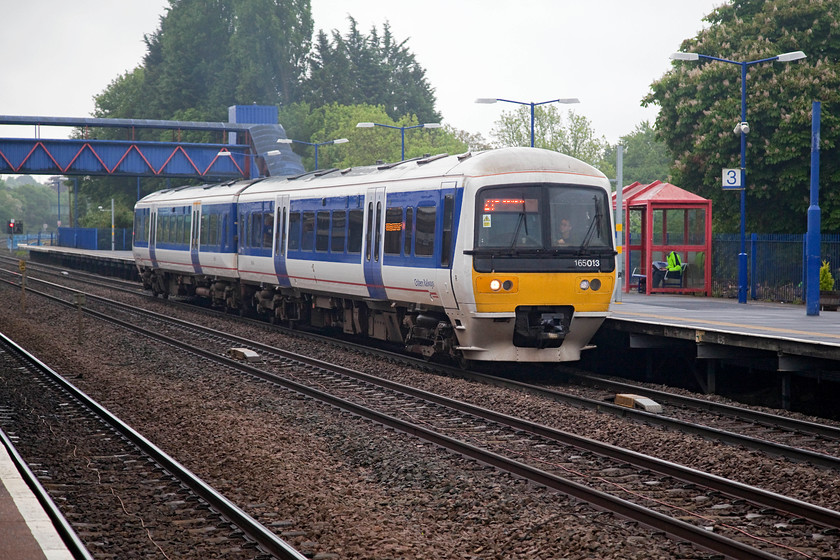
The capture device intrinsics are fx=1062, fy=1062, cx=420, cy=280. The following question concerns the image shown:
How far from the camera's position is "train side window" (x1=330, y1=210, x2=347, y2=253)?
67.2 ft

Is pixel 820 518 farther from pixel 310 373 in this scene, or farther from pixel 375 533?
pixel 310 373

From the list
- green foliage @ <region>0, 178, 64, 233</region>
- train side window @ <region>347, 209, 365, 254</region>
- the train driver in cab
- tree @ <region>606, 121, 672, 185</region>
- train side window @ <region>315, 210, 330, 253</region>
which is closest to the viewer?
the train driver in cab

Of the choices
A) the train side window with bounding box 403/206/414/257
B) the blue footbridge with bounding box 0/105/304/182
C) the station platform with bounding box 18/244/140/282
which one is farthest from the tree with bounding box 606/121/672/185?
the train side window with bounding box 403/206/414/257

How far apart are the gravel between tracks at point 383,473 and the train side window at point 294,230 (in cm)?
609

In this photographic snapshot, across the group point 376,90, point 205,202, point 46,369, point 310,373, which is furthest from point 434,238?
point 376,90

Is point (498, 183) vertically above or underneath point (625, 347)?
above

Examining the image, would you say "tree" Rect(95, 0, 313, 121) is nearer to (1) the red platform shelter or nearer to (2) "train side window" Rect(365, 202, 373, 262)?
(1) the red platform shelter

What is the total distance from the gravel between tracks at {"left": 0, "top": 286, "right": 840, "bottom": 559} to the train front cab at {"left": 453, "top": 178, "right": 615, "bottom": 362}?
3.37ft

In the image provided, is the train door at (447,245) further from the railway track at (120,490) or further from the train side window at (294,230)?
the train side window at (294,230)

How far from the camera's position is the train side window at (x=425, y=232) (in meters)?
16.7

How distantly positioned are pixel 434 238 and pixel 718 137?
750 inches

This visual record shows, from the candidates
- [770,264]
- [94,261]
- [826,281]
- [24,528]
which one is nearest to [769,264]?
[770,264]

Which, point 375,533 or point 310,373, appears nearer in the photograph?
point 375,533

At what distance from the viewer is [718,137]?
32.9 metres
